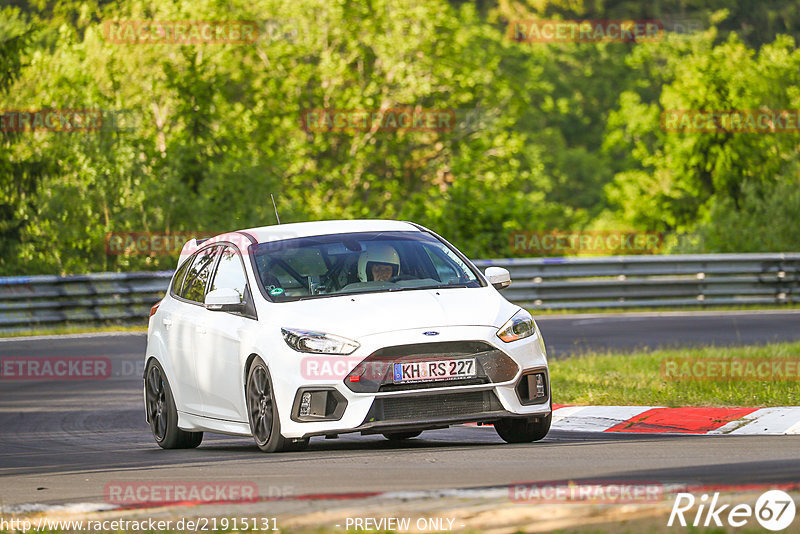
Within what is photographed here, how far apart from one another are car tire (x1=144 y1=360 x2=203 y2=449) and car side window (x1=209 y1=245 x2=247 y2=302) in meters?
1.00

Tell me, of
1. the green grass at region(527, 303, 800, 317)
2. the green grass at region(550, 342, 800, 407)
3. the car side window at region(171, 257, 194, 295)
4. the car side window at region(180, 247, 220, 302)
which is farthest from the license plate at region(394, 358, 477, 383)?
the green grass at region(527, 303, 800, 317)

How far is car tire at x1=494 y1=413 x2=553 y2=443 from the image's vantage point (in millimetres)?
9797

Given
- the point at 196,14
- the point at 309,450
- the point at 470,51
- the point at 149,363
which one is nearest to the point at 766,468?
the point at 309,450

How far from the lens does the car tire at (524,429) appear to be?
9797 mm

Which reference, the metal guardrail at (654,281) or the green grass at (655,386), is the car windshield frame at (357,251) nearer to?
the green grass at (655,386)

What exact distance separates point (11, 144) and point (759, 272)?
16.7 m

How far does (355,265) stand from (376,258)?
0.18m

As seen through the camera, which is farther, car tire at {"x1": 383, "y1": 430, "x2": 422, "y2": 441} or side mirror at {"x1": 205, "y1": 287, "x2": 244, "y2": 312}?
car tire at {"x1": 383, "y1": 430, "x2": 422, "y2": 441}

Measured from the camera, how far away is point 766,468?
760 centimetres

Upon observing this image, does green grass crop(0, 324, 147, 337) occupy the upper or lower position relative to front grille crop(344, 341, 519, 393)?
lower

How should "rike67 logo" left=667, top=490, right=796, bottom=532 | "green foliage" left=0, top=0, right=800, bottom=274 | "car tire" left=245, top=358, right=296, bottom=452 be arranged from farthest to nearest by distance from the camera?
"green foliage" left=0, top=0, right=800, bottom=274 → "car tire" left=245, top=358, right=296, bottom=452 → "rike67 logo" left=667, top=490, right=796, bottom=532

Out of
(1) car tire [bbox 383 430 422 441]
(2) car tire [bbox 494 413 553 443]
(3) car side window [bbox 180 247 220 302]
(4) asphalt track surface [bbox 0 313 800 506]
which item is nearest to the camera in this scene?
(4) asphalt track surface [bbox 0 313 800 506]

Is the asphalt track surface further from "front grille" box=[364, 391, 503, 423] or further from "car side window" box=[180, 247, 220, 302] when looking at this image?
"car side window" box=[180, 247, 220, 302]

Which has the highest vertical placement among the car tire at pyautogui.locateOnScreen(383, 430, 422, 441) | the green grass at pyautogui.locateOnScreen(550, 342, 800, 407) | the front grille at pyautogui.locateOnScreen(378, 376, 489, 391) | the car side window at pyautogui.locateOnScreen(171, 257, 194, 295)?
the front grille at pyautogui.locateOnScreen(378, 376, 489, 391)
